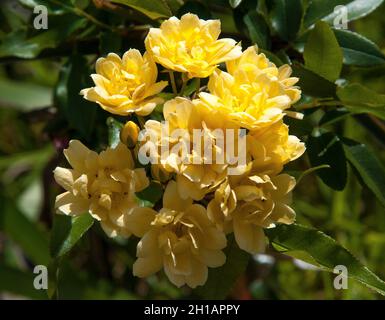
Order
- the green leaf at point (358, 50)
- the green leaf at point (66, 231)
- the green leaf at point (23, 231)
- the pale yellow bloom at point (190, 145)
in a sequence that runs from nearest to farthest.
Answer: the pale yellow bloom at point (190, 145), the green leaf at point (66, 231), the green leaf at point (358, 50), the green leaf at point (23, 231)

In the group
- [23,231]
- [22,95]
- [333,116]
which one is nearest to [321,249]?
[333,116]

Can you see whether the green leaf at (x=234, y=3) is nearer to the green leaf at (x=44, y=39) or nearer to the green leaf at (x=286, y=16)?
the green leaf at (x=286, y=16)

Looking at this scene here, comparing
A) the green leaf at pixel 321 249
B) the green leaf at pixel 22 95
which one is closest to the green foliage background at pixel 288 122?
the green leaf at pixel 321 249

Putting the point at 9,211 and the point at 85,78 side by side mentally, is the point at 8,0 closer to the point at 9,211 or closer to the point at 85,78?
Result: the point at 9,211

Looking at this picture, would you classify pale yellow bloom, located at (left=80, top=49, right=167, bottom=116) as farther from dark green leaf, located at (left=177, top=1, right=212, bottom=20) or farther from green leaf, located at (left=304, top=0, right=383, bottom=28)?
green leaf, located at (left=304, top=0, right=383, bottom=28)
